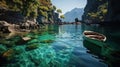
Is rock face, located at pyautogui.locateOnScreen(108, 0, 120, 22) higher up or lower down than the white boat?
higher up

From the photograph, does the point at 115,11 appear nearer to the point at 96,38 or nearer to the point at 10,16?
the point at 96,38

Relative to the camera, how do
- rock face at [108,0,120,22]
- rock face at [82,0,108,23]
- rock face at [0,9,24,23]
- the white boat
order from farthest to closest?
rock face at [82,0,108,23] → rock face at [108,0,120,22] → rock face at [0,9,24,23] → the white boat

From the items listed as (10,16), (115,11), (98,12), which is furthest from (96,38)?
(98,12)

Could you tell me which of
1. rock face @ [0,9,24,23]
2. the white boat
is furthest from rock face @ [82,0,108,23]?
the white boat

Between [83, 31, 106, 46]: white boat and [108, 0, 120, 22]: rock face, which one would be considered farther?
[108, 0, 120, 22]: rock face

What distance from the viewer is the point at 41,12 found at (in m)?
119

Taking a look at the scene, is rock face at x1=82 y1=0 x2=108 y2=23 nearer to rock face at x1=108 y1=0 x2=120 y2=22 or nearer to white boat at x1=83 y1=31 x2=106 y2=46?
rock face at x1=108 y1=0 x2=120 y2=22

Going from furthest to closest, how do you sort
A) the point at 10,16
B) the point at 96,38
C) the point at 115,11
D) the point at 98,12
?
1. the point at 98,12
2. the point at 115,11
3. the point at 10,16
4. the point at 96,38

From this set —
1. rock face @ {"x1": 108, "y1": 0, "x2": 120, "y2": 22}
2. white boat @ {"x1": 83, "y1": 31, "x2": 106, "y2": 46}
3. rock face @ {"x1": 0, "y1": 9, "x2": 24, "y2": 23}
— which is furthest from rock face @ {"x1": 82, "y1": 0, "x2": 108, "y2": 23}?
white boat @ {"x1": 83, "y1": 31, "x2": 106, "y2": 46}

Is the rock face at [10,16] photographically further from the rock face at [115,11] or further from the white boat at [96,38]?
the rock face at [115,11]

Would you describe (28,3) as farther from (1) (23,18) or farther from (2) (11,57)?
(2) (11,57)

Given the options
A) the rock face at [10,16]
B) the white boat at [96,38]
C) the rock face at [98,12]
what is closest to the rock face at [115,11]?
the rock face at [98,12]

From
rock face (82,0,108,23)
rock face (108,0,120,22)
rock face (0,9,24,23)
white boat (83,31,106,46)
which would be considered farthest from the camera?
rock face (82,0,108,23)

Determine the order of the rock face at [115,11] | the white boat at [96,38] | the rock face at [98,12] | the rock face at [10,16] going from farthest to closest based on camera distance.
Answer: the rock face at [98,12], the rock face at [115,11], the rock face at [10,16], the white boat at [96,38]
